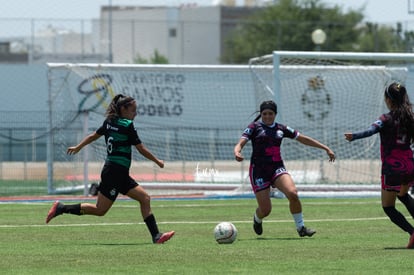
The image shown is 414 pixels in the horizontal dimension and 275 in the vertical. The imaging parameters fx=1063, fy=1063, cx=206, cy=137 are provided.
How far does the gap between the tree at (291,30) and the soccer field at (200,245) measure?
37.5 metres

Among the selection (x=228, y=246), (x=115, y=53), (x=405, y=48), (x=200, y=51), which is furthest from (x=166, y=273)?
(x=200, y=51)

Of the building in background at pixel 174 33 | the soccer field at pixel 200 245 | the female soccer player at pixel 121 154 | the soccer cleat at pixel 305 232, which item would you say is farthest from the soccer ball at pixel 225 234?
the building in background at pixel 174 33

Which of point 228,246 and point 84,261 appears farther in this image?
point 228,246

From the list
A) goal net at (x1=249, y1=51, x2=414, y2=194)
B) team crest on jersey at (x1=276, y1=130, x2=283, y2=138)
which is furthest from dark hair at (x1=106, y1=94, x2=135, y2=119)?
goal net at (x1=249, y1=51, x2=414, y2=194)

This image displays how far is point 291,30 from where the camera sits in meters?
60.3

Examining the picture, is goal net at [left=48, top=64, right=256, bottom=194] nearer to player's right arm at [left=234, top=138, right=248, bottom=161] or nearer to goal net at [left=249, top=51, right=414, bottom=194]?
goal net at [left=249, top=51, right=414, bottom=194]

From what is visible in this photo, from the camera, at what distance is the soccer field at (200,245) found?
11211mm

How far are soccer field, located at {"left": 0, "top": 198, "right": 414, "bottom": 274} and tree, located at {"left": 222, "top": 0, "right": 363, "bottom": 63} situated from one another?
3754 cm

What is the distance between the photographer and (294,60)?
2980cm

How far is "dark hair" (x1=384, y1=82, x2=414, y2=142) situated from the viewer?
13.3m

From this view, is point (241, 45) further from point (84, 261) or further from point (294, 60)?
point (84, 261)

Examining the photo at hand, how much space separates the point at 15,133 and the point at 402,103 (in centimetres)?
2914

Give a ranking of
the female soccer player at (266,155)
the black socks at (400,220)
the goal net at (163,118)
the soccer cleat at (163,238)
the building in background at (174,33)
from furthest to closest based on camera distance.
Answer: the building in background at (174,33) < the goal net at (163,118) < the female soccer player at (266,155) < the soccer cleat at (163,238) < the black socks at (400,220)

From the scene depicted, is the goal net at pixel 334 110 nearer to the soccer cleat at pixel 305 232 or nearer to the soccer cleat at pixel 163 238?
the soccer cleat at pixel 305 232
